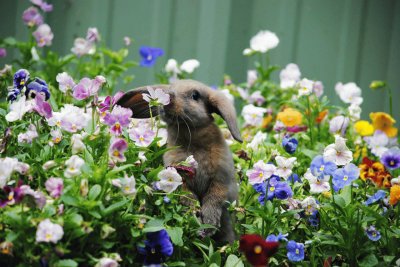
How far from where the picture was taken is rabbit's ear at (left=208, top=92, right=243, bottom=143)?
2.35 m

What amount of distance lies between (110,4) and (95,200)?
9.82 feet

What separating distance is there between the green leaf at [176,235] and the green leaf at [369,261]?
67cm

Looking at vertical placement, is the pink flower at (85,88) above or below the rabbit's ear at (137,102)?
above

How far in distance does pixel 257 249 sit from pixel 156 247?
373mm

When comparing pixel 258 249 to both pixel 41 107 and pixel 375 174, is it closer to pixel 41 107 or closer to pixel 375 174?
pixel 41 107

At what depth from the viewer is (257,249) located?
1.74m

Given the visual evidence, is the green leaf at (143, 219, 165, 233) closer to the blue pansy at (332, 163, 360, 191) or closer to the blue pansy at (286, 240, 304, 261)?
the blue pansy at (286, 240, 304, 261)

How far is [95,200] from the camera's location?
1829mm

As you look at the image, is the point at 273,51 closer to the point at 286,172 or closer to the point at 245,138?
the point at 245,138

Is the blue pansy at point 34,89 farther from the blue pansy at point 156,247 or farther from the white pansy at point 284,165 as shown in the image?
the white pansy at point 284,165

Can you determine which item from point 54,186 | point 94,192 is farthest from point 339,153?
point 54,186

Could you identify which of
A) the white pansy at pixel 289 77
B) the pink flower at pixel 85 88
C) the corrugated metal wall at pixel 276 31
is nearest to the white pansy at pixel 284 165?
the pink flower at pixel 85 88

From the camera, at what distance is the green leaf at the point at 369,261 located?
6.95ft

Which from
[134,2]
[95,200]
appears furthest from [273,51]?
[95,200]
